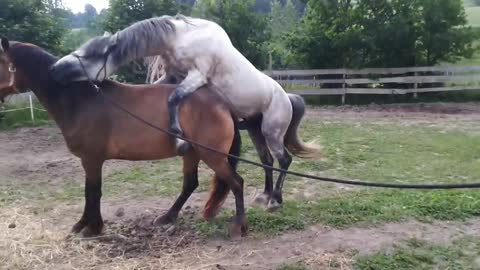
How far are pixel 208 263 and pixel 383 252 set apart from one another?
1233 millimetres

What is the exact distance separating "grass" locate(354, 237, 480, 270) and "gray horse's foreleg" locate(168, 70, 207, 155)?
1.53 metres

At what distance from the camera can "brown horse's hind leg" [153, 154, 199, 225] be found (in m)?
4.36

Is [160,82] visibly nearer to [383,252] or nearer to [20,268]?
[20,268]

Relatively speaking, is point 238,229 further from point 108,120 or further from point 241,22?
point 241,22

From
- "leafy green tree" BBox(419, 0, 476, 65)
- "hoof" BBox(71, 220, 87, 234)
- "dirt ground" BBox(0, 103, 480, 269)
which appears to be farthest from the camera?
"leafy green tree" BBox(419, 0, 476, 65)

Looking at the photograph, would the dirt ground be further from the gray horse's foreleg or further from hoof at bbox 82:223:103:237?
the gray horse's foreleg

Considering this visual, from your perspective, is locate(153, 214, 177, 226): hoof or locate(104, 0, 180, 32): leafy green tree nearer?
locate(153, 214, 177, 226): hoof

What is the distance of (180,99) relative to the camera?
12.9ft

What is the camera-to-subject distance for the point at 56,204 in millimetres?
5059

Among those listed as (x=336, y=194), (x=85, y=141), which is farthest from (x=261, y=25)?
(x=85, y=141)

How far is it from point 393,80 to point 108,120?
980cm

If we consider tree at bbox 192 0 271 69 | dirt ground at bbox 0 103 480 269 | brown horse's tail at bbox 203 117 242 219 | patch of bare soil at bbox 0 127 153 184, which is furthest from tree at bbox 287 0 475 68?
brown horse's tail at bbox 203 117 242 219

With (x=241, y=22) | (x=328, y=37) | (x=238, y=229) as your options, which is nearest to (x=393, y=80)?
(x=328, y=37)

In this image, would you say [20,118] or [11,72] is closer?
[11,72]
